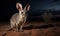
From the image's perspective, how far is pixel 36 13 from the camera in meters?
11.9

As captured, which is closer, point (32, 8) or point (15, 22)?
point (15, 22)

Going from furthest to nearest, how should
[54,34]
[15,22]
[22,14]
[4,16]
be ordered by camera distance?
[4,16], [15,22], [22,14], [54,34]

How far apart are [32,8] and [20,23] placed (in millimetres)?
6178

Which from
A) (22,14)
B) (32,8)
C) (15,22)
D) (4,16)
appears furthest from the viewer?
(32,8)

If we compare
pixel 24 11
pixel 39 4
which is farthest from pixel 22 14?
pixel 39 4

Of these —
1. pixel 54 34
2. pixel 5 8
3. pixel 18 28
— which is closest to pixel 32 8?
pixel 5 8

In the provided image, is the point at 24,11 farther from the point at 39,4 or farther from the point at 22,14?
the point at 39,4

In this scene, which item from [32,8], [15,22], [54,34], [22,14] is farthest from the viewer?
[32,8]

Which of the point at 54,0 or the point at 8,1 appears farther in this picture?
the point at 54,0

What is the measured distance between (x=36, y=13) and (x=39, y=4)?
8.45ft

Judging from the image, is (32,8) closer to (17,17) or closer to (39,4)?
→ (39,4)

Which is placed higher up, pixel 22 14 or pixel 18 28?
pixel 22 14

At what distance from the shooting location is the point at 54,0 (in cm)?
1451

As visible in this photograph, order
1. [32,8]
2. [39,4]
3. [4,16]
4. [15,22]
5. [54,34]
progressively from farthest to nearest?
[39,4] → [32,8] → [4,16] → [15,22] → [54,34]
